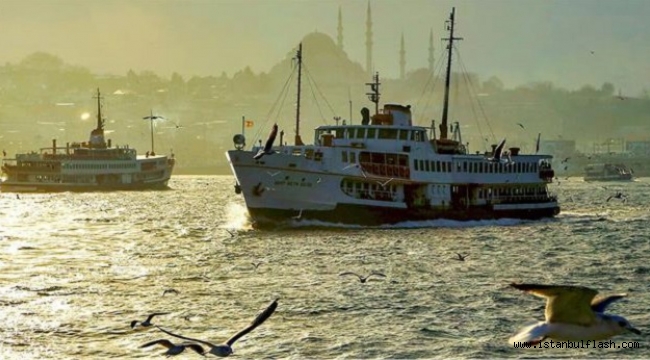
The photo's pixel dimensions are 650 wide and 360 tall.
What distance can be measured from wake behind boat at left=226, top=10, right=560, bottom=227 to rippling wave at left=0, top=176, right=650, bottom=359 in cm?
148

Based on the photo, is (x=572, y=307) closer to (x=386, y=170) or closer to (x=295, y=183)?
(x=295, y=183)

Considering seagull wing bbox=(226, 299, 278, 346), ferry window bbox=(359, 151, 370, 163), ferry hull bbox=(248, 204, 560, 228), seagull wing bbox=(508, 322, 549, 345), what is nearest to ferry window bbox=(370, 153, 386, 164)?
ferry window bbox=(359, 151, 370, 163)

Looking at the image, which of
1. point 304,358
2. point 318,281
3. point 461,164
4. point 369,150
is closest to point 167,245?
point 369,150

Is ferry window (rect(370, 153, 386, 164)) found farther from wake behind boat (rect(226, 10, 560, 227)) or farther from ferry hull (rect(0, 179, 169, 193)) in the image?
ferry hull (rect(0, 179, 169, 193))

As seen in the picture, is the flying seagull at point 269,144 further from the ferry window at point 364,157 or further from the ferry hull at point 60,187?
the ferry hull at point 60,187

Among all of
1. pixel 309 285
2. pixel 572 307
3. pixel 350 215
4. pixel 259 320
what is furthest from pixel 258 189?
pixel 572 307

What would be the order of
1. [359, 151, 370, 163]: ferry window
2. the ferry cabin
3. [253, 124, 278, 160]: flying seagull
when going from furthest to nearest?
[359, 151, 370, 163]: ferry window
the ferry cabin
[253, 124, 278, 160]: flying seagull

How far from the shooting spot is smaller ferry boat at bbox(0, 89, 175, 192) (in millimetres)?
150375

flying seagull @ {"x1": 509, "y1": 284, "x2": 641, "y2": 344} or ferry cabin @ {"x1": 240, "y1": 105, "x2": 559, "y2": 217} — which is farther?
ferry cabin @ {"x1": 240, "y1": 105, "x2": 559, "y2": 217}

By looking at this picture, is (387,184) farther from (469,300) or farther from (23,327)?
(23,327)

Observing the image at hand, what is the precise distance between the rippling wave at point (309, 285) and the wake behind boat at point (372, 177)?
1.48 meters

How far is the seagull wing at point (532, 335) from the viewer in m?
12.4

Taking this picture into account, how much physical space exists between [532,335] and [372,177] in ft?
170

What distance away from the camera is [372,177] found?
64375mm
